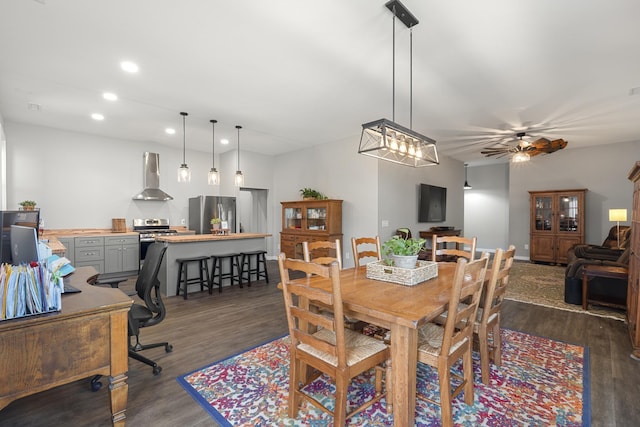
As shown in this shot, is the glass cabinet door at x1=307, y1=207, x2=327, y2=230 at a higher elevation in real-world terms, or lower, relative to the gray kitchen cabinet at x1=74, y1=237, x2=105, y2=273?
higher

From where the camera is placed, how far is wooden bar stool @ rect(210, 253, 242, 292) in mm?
4824

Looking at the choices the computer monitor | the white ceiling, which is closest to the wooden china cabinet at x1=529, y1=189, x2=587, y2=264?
the white ceiling

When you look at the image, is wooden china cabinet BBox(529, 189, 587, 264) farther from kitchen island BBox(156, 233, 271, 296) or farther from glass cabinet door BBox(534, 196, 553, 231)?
kitchen island BBox(156, 233, 271, 296)

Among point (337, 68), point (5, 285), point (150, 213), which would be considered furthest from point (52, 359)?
point (150, 213)

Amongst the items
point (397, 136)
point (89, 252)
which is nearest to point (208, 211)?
point (89, 252)

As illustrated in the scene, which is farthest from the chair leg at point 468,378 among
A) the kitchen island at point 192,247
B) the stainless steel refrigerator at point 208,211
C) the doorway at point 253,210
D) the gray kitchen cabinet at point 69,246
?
the doorway at point 253,210

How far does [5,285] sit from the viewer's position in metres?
1.37

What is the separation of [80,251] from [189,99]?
3570 millimetres

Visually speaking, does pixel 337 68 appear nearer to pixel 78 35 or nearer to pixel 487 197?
pixel 78 35

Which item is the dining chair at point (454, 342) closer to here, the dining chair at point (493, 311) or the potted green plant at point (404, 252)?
the dining chair at point (493, 311)

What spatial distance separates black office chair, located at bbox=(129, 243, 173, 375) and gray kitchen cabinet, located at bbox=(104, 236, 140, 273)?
150 inches

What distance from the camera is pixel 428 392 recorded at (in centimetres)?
214

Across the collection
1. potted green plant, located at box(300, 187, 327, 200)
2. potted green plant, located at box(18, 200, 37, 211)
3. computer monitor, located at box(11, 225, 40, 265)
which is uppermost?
potted green plant, located at box(300, 187, 327, 200)

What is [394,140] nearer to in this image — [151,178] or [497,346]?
[497,346]
